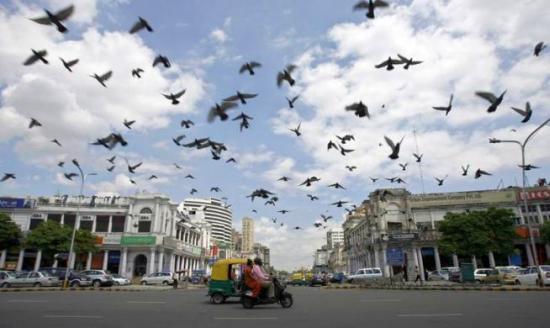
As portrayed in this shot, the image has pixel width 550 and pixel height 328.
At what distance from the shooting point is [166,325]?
821 centimetres

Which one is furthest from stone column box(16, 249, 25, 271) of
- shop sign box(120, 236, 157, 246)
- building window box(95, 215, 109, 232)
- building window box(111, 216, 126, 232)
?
shop sign box(120, 236, 157, 246)

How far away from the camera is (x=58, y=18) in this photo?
739 cm

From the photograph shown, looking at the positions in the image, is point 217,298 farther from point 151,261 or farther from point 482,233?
point 151,261

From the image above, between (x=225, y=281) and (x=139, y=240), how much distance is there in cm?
4177

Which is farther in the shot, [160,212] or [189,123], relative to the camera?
[160,212]

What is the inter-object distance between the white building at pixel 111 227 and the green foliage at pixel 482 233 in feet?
128

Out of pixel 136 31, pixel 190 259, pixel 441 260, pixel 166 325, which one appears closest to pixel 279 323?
pixel 166 325

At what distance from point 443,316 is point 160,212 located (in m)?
51.2

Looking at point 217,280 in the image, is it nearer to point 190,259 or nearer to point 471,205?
point 471,205

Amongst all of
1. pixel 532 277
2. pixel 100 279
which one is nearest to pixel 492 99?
pixel 532 277

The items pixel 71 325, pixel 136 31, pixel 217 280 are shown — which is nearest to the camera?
pixel 71 325

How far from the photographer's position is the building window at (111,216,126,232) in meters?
55.8

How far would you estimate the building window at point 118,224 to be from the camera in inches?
2197

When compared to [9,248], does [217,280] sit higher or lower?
lower
